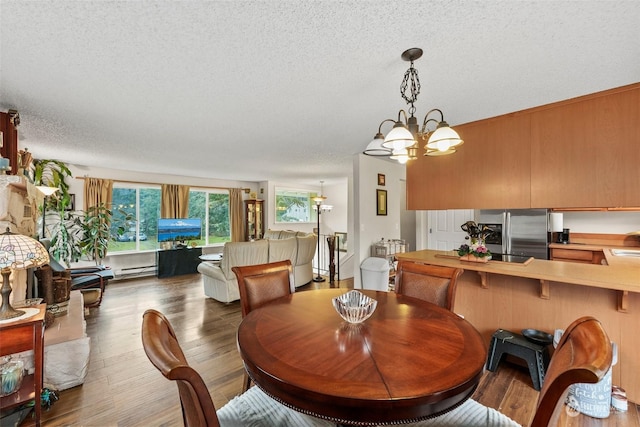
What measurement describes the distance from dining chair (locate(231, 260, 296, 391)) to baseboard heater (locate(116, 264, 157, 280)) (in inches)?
202

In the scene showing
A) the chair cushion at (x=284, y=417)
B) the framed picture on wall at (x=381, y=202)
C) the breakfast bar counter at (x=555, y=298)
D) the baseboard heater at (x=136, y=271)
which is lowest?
the baseboard heater at (x=136, y=271)

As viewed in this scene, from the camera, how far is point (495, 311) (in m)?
2.59

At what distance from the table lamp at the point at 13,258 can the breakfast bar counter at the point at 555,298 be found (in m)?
3.04

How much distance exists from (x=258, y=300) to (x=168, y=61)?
170 cm

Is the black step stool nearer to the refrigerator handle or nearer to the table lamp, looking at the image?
the refrigerator handle

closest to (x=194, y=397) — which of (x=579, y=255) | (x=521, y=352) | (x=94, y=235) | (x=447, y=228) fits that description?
(x=521, y=352)

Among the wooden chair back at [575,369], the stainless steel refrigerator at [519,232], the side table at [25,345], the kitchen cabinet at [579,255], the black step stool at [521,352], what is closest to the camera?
the wooden chair back at [575,369]

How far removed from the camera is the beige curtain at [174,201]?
636 cm

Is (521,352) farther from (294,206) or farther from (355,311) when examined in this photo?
(294,206)

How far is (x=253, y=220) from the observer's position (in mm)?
7691

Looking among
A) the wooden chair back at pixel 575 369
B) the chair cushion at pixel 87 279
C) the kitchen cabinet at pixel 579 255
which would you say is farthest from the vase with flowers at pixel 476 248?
the chair cushion at pixel 87 279

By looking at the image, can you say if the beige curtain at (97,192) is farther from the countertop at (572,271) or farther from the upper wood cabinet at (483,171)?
the countertop at (572,271)

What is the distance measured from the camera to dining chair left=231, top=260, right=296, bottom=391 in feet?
6.20

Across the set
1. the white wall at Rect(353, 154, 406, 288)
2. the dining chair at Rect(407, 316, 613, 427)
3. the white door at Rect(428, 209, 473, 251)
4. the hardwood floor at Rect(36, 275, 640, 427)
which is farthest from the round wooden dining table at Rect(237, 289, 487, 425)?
the white door at Rect(428, 209, 473, 251)
